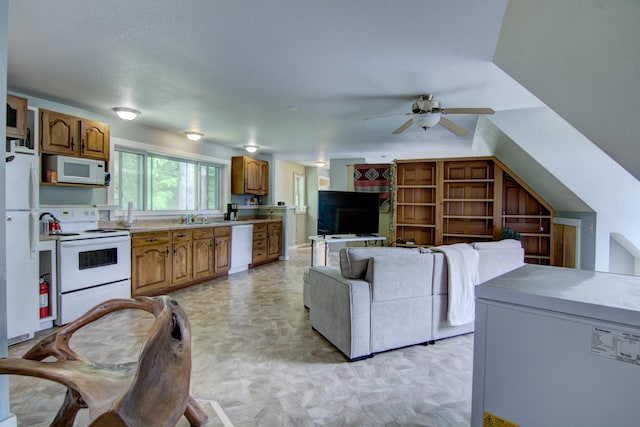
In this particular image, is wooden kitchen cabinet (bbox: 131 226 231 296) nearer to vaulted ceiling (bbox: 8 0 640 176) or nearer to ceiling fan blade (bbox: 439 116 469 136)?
vaulted ceiling (bbox: 8 0 640 176)

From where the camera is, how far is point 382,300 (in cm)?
265

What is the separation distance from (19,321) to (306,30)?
3454 millimetres

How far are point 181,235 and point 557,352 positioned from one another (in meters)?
4.59

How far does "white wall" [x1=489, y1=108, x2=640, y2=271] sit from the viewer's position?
3.56 meters

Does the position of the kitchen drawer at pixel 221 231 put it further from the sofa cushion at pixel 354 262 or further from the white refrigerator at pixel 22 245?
the sofa cushion at pixel 354 262

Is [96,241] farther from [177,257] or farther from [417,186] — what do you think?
[417,186]

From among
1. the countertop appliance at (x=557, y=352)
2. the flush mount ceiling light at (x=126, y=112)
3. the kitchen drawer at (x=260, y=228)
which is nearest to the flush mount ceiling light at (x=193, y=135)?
the flush mount ceiling light at (x=126, y=112)

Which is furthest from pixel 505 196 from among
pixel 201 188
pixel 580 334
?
pixel 201 188

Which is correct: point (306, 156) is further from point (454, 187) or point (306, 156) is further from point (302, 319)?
point (302, 319)

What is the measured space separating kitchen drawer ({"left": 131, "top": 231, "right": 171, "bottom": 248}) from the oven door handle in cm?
12

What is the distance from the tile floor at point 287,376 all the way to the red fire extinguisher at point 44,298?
13.0 inches

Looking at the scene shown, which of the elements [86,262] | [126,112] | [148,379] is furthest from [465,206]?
[148,379]

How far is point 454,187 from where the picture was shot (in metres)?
5.39

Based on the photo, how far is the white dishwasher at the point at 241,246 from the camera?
5.71 m
